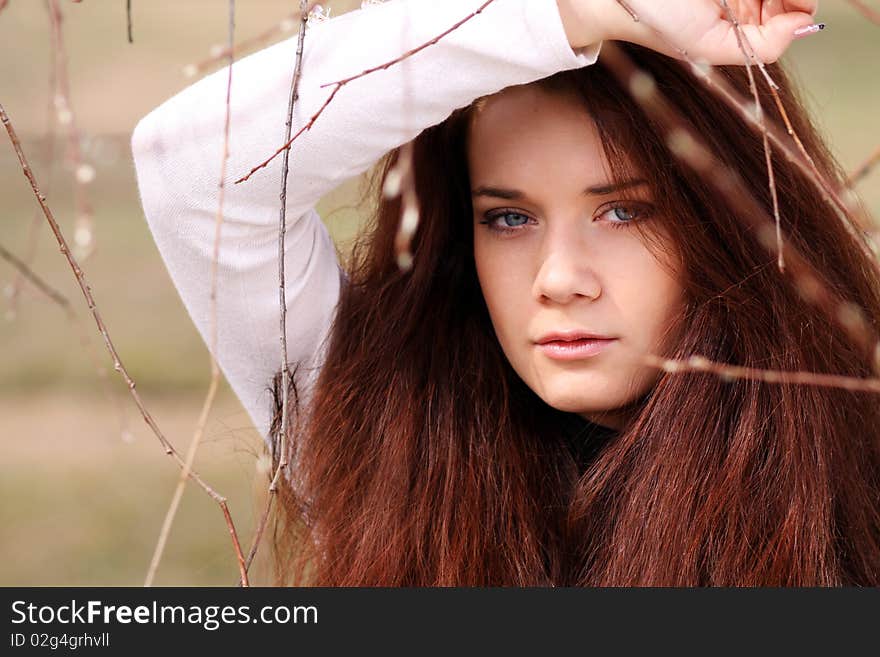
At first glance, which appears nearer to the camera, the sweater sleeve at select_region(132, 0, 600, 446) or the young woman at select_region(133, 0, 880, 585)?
the sweater sleeve at select_region(132, 0, 600, 446)

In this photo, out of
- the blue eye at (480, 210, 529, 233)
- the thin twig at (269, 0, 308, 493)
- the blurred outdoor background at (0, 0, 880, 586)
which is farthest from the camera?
the blurred outdoor background at (0, 0, 880, 586)

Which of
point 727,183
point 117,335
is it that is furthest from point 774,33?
point 117,335

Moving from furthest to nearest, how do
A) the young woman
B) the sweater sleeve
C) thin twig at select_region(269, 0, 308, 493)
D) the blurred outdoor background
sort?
1. the blurred outdoor background
2. the young woman
3. the sweater sleeve
4. thin twig at select_region(269, 0, 308, 493)

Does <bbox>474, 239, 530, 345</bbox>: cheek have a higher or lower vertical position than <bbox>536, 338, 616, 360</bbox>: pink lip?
higher

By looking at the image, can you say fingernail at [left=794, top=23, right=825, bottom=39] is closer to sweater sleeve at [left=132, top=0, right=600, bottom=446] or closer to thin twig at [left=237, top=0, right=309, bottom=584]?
sweater sleeve at [left=132, top=0, right=600, bottom=446]

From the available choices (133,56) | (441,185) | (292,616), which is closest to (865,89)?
(133,56)

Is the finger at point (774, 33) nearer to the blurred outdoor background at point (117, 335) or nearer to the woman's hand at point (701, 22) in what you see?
the woman's hand at point (701, 22)

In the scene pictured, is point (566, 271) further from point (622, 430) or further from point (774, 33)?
point (774, 33)

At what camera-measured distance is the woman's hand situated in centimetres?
115

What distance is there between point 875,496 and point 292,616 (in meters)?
0.71

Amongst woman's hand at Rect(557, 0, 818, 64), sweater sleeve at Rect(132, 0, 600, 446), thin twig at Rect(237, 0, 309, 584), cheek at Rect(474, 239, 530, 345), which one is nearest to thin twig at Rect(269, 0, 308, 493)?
thin twig at Rect(237, 0, 309, 584)

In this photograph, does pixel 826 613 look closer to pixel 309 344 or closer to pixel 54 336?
pixel 309 344

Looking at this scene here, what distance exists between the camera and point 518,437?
163 centimetres

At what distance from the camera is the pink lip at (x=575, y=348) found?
143cm
